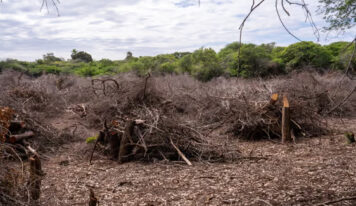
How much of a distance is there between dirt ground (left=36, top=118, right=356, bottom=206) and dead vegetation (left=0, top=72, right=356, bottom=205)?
1.26 ft

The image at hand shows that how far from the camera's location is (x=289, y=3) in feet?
8.48

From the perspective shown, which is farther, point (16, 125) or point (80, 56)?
point (80, 56)

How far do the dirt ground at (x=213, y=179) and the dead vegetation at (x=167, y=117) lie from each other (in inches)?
15.2

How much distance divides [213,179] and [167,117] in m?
2.05

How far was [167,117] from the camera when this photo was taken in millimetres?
6801

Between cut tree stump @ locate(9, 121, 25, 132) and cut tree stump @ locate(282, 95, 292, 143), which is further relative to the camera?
cut tree stump @ locate(282, 95, 292, 143)

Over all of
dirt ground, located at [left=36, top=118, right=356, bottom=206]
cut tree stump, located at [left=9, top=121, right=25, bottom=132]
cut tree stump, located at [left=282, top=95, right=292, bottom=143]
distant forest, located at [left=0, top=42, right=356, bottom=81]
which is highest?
distant forest, located at [left=0, top=42, right=356, bottom=81]

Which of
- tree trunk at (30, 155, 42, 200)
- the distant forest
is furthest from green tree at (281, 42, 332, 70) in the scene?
tree trunk at (30, 155, 42, 200)

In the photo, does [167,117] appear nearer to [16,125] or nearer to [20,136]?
[20,136]

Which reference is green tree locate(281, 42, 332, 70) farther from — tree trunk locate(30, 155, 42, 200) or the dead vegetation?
tree trunk locate(30, 155, 42, 200)

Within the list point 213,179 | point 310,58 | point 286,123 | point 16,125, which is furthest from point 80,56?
point 213,179

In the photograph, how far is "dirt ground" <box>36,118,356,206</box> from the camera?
425 centimetres

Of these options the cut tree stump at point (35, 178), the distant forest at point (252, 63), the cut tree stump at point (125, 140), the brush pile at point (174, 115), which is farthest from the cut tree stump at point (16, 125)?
the distant forest at point (252, 63)

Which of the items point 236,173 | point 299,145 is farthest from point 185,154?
point 299,145
